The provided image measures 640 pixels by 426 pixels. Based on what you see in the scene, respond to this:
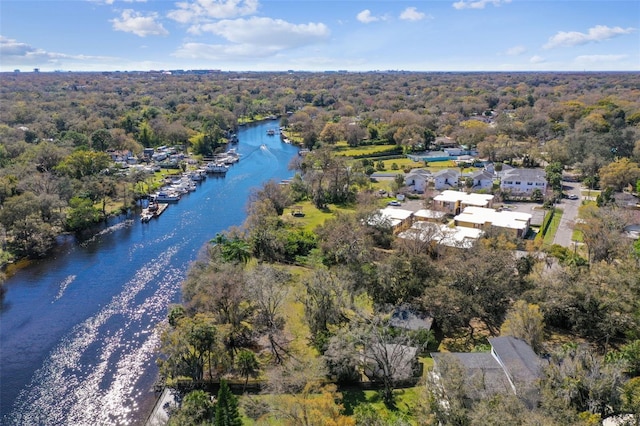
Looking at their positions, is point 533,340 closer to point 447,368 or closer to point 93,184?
point 447,368

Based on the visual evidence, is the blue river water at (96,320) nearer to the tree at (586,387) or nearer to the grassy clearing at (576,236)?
the tree at (586,387)

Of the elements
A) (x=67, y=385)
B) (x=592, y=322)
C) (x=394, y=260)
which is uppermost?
(x=394, y=260)

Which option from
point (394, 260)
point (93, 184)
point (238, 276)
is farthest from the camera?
point (93, 184)

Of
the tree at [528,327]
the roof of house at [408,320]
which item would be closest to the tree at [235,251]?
the roof of house at [408,320]

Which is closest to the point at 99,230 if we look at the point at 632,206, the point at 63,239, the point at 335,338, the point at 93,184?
the point at 63,239

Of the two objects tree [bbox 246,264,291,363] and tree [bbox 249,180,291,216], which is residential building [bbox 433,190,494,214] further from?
tree [bbox 246,264,291,363]

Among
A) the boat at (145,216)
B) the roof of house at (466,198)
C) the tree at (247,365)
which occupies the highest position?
the roof of house at (466,198)

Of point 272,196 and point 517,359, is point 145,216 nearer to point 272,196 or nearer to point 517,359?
point 272,196
